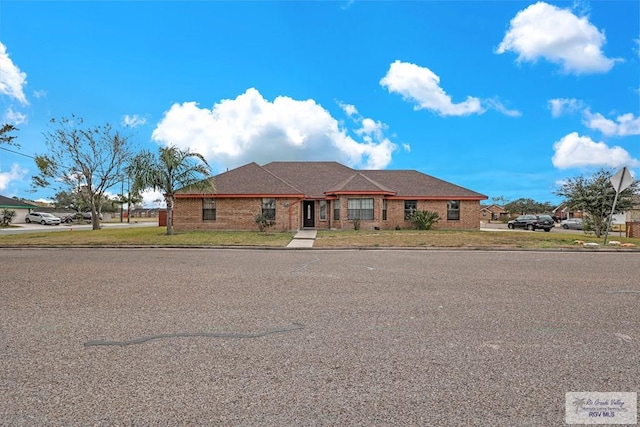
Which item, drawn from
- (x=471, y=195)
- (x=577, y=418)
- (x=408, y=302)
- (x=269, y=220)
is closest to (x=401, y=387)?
(x=577, y=418)

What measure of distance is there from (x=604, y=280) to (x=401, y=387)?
716cm

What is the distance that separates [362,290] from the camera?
6453 mm

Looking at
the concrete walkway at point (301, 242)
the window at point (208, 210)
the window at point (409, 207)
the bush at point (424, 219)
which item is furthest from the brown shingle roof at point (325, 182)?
the concrete walkway at point (301, 242)

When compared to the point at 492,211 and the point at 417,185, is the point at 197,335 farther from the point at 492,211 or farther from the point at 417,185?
the point at 492,211

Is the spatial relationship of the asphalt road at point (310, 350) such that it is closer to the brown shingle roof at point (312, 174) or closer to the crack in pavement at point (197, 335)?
the crack in pavement at point (197, 335)

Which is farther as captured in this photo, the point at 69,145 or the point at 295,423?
the point at 69,145

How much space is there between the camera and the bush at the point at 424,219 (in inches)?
1008

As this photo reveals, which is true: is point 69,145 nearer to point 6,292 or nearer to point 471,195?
point 6,292

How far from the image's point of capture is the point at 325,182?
28.9 m

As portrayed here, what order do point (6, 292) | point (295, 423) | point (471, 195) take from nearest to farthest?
1. point (295, 423)
2. point (6, 292)
3. point (471, 195)

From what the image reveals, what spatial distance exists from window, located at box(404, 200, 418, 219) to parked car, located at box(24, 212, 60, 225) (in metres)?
41.1

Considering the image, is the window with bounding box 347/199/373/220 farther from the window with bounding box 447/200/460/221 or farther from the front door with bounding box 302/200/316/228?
the window with bounding box 447/200/460/221

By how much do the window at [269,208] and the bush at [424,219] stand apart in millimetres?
10592

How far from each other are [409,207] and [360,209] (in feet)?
14.1
